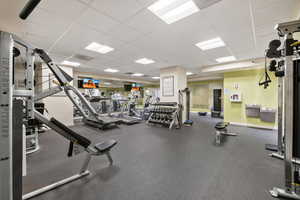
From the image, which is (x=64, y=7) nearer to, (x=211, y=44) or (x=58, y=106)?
(x=211, y=44)

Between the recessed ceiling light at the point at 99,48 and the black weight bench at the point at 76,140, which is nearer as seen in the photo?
the black weight bench at the point at 76,140

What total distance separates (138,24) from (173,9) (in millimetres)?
734

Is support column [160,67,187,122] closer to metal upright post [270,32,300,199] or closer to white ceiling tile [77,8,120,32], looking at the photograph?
white ceiling tile [77,8,120,32]

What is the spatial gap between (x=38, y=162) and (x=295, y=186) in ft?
13.3

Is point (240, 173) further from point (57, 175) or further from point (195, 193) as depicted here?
point (57, 175)

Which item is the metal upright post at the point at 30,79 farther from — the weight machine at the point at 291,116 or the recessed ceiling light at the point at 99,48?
the weight machine at the point at 291,116

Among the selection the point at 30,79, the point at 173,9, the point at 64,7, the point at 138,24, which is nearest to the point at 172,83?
the point at 138,24

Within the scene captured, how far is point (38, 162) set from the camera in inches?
89.2

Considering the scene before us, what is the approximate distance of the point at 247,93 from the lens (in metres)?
5.43

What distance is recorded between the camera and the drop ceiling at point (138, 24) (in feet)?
6.24

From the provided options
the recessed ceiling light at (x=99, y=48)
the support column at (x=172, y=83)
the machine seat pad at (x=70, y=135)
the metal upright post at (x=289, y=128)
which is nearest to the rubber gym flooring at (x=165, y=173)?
the metal upright post at (x=289, y=128)

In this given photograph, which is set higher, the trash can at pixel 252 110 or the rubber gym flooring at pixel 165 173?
the trash can at pixel 252 110

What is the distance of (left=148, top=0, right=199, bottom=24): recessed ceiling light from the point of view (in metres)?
1.88

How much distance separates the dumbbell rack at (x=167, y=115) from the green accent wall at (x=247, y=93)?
2787mm
